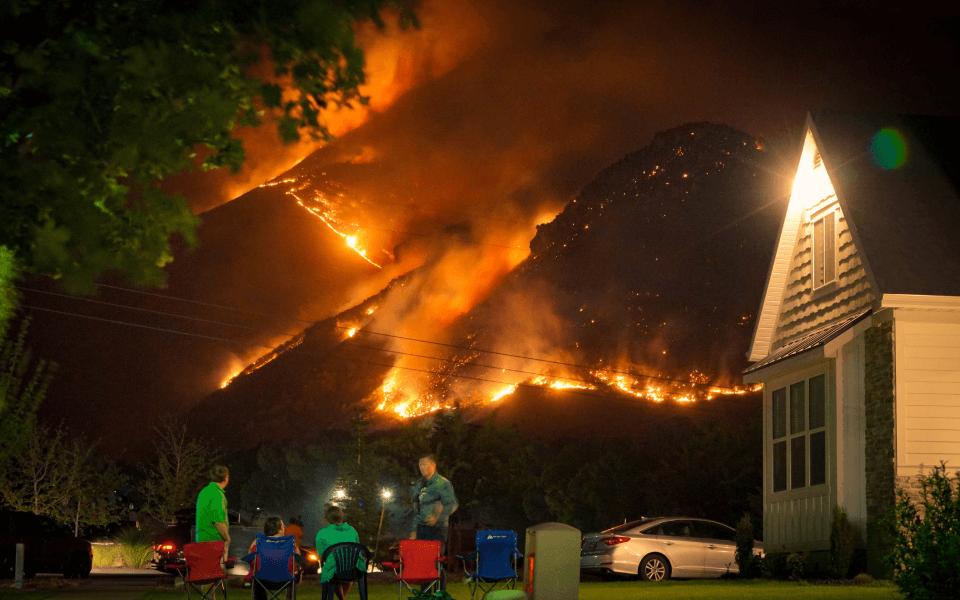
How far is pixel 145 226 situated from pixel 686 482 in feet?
103

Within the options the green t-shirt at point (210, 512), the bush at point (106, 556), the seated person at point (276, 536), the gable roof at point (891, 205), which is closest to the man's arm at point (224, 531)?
the green t-shirt at point (210, 512)

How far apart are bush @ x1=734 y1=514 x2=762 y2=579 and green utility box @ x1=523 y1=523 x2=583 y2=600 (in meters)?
8.71

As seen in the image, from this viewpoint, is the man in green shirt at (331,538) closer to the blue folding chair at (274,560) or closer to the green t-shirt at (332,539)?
the green t-shirt at (332,539)

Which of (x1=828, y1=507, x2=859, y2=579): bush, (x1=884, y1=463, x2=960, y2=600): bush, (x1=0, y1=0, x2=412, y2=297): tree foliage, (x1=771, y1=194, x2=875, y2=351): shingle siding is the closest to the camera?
(x1=0, y1=0, x2=412, y2=297): tree foliage

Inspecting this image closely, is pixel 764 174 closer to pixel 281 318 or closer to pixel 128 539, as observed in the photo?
pixel 281 318

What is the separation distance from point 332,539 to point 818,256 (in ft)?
34.1

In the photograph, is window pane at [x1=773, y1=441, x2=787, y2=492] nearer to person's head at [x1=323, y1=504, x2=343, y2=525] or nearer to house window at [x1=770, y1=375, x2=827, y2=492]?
house window at [x1=770, y1=375, x2=827, y2=492]

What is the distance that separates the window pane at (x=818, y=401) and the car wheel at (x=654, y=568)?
415 cm

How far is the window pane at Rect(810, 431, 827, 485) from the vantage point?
15.7 m

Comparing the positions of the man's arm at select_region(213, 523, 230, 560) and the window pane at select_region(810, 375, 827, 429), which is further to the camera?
the window pane at select_region(810, 375, 827, 429)

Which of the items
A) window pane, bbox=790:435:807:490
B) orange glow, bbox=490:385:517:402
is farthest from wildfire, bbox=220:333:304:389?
window pane, bbox=790:435:807:490

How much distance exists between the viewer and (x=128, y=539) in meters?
29.5

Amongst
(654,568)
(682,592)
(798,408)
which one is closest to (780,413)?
(798,408)

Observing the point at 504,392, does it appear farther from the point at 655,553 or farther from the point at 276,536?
the point at 276,536
